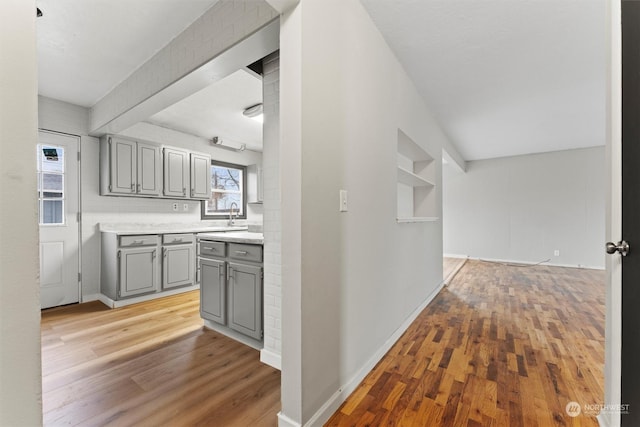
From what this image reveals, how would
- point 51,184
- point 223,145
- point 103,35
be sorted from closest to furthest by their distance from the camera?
point 103,35
point 51,184
point 223,145

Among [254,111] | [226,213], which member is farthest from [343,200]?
[226,213]

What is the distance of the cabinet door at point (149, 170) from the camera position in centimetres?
394

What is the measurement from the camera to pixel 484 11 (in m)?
1.98

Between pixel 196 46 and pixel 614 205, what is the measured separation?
8.98 ft

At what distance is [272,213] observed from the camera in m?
2.14

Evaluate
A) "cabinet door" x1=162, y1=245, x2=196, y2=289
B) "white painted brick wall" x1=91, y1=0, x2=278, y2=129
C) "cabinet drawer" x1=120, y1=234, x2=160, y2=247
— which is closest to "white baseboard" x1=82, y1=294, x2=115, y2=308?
"cabinet door" x1=162, y1=245, x2=196, y2=289

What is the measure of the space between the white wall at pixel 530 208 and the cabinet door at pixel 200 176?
574cm

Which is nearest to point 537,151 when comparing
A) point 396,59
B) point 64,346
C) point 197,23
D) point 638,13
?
point 396,59

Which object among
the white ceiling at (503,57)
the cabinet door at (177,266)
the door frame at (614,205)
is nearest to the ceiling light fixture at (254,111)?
the white ceiling at (503,57)

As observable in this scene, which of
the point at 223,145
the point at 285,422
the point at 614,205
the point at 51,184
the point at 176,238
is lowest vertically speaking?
the point at 285,422

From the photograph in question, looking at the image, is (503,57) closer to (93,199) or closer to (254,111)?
(254,111)

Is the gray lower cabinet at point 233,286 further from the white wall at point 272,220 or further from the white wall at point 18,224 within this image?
the white wall at point 18,224

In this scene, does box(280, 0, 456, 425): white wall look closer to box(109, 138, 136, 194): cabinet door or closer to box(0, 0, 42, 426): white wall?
box(0, 0, 42, 426): white wall

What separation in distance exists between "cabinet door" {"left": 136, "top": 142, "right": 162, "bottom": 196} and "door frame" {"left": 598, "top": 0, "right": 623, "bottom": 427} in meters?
4.68
